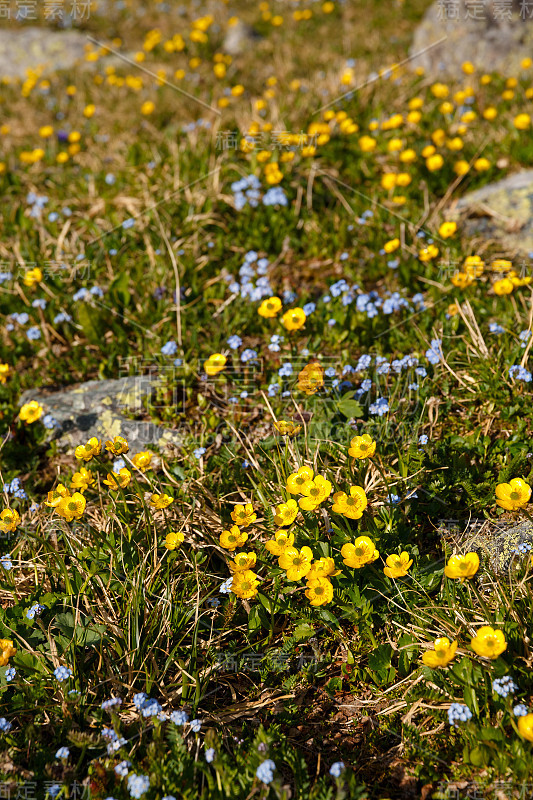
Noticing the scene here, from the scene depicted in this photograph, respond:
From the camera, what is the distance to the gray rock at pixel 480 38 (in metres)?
7.09

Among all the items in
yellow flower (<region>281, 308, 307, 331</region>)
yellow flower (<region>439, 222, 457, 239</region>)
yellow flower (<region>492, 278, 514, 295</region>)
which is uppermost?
yellow flower (<region>439, 222, 457, 239</region>)

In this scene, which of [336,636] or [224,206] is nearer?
[336,636]

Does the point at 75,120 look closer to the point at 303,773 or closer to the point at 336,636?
the point at 336,636

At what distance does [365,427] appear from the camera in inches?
142

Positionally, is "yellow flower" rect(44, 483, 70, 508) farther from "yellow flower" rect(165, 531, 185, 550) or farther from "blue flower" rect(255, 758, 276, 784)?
"blue flower" rect(255, 758, 276, 784)

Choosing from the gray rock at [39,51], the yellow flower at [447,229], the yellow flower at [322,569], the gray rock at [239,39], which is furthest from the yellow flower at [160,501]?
the gray rock at [39,51]

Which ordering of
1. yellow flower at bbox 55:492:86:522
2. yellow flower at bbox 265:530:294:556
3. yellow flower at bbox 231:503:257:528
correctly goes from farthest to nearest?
yellow flower at bbox 231:503:257:528 < yellow flower at bbox 55:492:86:522 < yellow flower at bbox 265:530:294:556

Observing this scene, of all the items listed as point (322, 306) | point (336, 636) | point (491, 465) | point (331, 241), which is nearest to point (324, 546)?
point (336, 636)

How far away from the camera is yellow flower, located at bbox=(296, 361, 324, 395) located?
3.71 m

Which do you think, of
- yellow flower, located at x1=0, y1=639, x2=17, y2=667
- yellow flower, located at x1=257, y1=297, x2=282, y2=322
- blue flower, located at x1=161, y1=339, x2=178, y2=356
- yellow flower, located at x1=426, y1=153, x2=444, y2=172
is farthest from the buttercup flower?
yellow flower, located at x1=426, y1=153, x2=444, y2=172

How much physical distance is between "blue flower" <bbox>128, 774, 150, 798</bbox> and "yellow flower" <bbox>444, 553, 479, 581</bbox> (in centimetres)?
135

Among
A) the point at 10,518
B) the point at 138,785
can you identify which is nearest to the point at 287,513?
the point at 138,785

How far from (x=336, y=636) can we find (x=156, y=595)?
85 cm

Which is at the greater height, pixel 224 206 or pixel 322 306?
pixel 224 206
